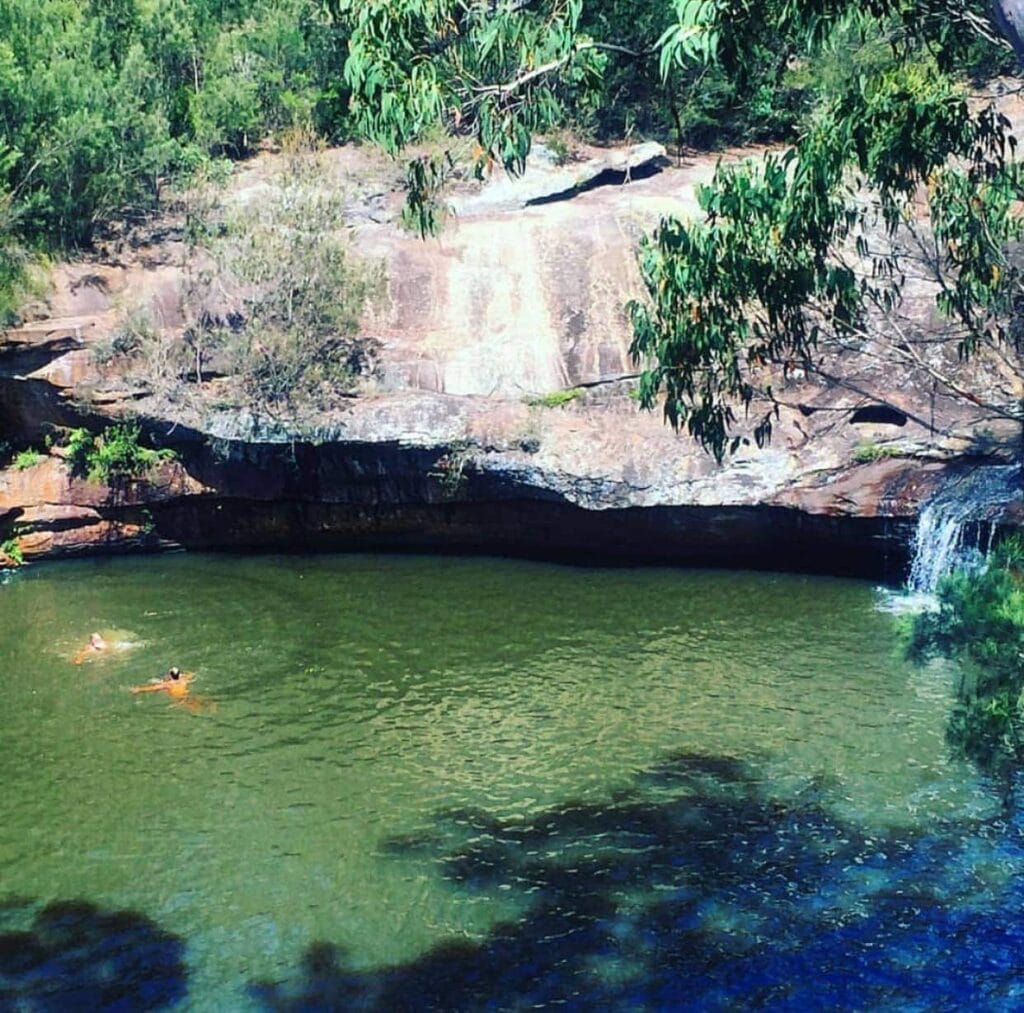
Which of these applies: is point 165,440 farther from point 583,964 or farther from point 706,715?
point 583,964

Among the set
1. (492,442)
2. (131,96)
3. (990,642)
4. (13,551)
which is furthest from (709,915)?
(131,96)

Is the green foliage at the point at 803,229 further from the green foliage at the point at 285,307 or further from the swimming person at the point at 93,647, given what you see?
the green foliage at the point at 285,307

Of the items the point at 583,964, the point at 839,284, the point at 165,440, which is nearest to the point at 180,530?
the point at 165,440

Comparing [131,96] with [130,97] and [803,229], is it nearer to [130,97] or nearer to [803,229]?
[130,97]

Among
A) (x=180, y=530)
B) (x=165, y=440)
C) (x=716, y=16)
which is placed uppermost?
(x=716, y=16)

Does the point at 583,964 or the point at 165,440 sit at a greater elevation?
the point at 165,440

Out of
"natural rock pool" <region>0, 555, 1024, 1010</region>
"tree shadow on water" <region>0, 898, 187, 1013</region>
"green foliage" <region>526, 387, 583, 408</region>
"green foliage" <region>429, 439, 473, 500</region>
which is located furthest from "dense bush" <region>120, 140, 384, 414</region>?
"tree shadow on water" <region>0, 898, 187, 1013</region>
